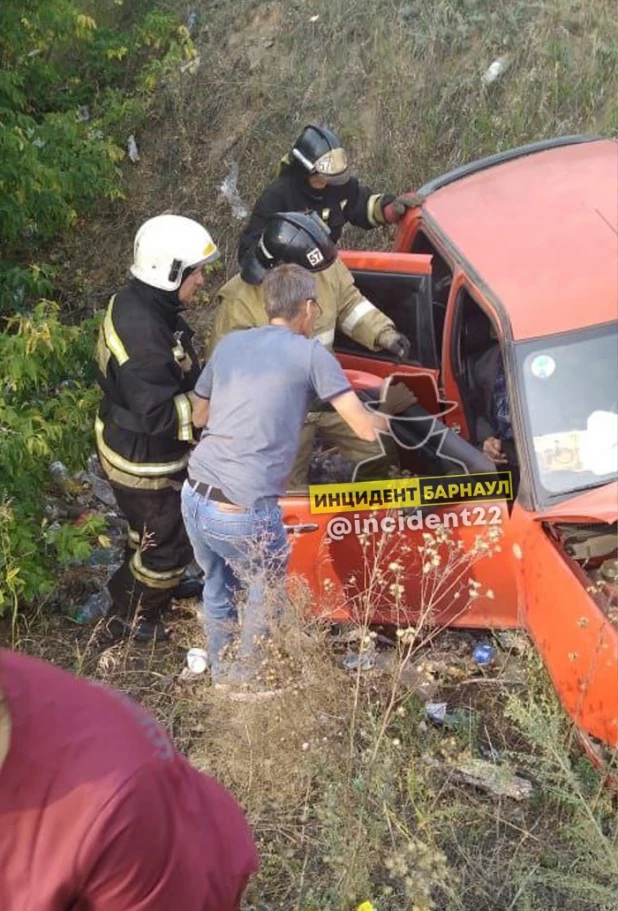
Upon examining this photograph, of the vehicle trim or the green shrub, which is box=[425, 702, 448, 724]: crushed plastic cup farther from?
the vehicle trim

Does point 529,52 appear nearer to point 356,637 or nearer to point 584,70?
point 584,70

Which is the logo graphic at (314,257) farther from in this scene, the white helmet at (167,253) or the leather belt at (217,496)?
the leather belt at (217,496)

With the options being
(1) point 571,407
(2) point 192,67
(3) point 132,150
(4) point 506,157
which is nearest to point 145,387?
(1) point 571,407

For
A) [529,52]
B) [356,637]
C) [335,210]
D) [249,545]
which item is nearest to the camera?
[249,545]

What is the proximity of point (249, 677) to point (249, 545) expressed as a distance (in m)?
0.53

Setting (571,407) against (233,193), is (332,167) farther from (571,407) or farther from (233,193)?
(233,193)

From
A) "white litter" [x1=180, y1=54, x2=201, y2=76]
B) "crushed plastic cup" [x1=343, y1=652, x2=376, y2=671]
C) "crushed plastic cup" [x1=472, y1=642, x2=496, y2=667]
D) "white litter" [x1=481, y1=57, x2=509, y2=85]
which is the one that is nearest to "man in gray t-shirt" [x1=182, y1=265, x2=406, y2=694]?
"crushed plastic cup" [x1=343, y1=652, x2=376, y2=671]

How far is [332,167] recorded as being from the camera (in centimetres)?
530

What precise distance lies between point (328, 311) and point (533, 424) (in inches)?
55.6

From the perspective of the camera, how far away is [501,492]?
3492 mm

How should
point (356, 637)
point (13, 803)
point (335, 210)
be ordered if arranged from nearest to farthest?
point (13, 803)
point (356, 637)
point (335, 210)

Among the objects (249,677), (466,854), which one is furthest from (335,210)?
(466,854)

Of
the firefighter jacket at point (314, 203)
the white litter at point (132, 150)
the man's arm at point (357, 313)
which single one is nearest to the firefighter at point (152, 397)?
the man's arm at point (357, 313)

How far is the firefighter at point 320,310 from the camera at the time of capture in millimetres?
4035
